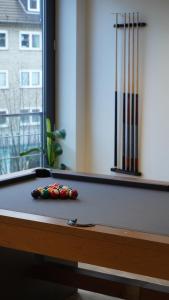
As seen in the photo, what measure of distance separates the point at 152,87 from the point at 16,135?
60.4 inches

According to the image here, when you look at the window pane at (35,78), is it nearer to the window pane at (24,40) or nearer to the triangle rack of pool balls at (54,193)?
the window pane at (24,40)

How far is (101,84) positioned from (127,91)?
0.39 metres

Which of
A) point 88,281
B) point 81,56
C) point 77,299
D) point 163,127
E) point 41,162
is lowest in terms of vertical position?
point 77,299

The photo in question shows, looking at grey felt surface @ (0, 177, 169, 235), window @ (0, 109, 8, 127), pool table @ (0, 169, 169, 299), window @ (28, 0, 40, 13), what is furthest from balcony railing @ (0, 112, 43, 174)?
pool table @ (0, 169, 169, 299)

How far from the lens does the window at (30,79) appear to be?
5074mm

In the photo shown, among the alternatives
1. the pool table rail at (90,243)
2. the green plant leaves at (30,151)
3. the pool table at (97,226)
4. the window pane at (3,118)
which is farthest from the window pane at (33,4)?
the pool table rail at (90,243)

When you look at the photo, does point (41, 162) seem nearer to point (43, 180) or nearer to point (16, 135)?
point (16, 135)

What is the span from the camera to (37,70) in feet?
17.3

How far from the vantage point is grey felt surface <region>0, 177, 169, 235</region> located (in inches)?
88.7

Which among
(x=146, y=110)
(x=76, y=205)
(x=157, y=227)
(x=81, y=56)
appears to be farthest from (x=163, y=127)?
(x=157, y=227)

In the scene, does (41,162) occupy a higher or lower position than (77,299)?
higher

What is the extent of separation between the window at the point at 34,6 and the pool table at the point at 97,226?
109 inches

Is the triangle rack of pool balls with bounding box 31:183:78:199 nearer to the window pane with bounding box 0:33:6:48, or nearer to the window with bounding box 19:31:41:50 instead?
the window pane with bounding box 0:33:6:48

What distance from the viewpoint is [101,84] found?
17.2 feet
